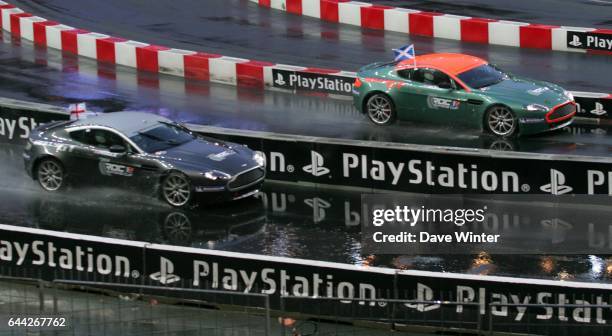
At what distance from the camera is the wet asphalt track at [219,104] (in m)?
21.3

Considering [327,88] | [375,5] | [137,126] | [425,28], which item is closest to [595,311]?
[137,126]

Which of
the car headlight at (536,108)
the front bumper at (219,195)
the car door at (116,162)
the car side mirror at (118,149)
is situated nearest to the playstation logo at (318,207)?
the front bumper at (219,195)

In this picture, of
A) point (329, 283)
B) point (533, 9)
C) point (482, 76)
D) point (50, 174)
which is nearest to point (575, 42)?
point (533, 9)

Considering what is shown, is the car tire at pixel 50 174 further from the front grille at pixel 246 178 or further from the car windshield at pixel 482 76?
the car windshield at pixel 482 76

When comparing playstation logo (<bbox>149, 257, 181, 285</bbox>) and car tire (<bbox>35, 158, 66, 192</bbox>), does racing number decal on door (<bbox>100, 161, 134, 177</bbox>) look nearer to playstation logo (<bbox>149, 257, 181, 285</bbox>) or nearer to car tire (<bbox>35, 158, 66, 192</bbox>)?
car tire (<bbox>35, 158, 66, 192</bbox>)

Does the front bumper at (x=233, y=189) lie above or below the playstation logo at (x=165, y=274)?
above

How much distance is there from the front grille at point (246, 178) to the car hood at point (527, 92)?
4.71 m

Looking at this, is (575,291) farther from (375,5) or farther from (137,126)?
(375,5)

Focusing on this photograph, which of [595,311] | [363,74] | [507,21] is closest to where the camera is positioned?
[595,311]

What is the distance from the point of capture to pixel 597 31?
2684 cm

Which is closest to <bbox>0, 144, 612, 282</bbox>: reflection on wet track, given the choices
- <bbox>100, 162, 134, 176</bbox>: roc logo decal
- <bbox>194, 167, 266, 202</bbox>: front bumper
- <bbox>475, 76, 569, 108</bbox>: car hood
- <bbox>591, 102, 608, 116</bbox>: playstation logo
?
<bbox>194, 167, 266, 202</bbox>: front bumper

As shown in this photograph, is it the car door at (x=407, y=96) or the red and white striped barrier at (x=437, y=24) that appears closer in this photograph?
the car door at (x=407, y=96)

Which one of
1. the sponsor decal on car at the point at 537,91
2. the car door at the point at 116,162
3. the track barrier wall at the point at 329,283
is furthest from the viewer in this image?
the sponsor decal on car at the point at 537,91

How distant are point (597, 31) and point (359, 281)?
49.0 ft
